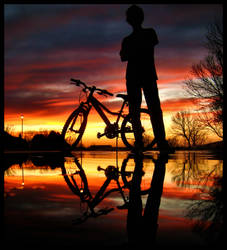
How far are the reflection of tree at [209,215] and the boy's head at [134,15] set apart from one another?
5.20 metres

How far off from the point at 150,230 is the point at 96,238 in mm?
271

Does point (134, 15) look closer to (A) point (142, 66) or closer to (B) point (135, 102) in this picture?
(A) point (142, 66)

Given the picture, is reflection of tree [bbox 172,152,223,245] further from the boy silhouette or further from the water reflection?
the boy silhouette

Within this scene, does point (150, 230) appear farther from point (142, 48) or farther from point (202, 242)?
point (142, 48)

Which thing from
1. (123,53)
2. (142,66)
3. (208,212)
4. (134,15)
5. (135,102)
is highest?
(134,15)

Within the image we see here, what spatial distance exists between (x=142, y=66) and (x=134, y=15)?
A: 108 centimetres

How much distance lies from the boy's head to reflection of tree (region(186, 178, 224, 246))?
5199 millimetres

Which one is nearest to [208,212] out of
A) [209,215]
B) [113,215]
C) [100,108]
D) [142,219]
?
[209,215]

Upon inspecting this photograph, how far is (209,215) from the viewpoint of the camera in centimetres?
191

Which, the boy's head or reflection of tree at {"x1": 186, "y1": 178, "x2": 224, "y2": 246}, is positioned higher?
the boy's head

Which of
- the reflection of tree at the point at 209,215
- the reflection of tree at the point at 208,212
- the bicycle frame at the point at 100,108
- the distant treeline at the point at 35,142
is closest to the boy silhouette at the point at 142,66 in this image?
the bicycle frame at the point at 100,108

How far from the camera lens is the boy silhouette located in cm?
733

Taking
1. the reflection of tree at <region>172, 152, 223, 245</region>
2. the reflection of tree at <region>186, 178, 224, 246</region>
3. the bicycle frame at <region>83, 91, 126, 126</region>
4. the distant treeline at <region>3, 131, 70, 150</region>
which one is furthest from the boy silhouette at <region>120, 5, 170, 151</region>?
the distant treeline at <region>3, 131, 70, 150</region>

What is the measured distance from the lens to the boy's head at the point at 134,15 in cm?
731
